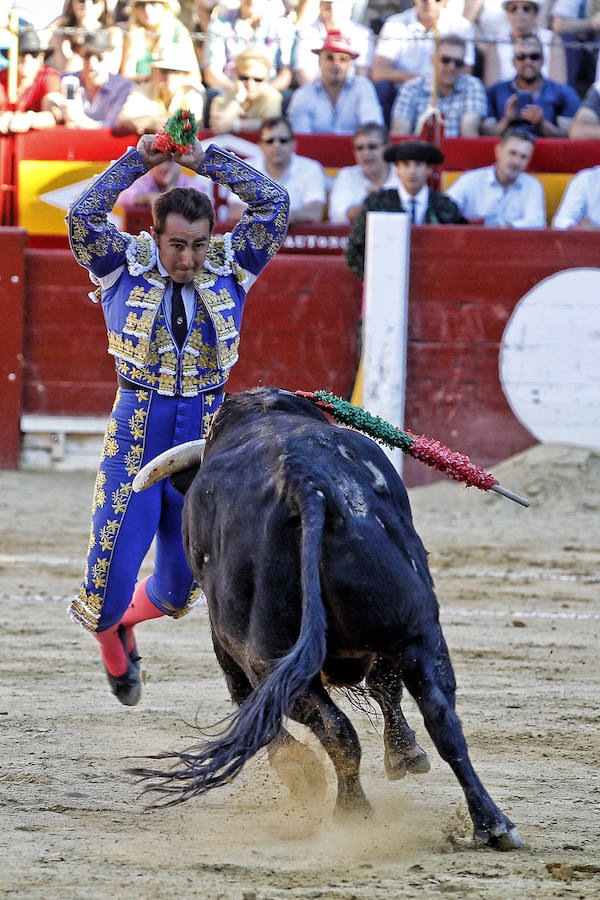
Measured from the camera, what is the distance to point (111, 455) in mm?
3236

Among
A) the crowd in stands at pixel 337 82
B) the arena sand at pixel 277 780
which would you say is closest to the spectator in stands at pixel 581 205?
the crowd in stands at pixel 337 82

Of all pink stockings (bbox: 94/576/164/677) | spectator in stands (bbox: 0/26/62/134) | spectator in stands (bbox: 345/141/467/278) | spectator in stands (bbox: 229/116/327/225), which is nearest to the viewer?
pink stockings (bbox: 94/576/164/677)

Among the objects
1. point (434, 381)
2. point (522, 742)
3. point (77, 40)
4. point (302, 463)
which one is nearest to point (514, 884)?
point (302, 463)

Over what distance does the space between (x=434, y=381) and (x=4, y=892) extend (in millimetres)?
5764

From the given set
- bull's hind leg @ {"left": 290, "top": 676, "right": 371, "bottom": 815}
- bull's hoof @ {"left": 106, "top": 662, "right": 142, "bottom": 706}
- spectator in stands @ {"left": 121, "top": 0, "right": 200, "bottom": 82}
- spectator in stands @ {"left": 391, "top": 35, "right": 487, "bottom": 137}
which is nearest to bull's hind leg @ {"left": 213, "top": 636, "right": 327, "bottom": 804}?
bull's hind leg @ {"left": 290, "top": 676, "right": 371, "bottom": 815}

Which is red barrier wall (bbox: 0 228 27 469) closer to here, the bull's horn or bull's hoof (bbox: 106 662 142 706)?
bull's hoof (bbox: 106 662 142 706)

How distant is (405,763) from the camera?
8.71ft

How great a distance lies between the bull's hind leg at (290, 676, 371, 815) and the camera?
7.61ft

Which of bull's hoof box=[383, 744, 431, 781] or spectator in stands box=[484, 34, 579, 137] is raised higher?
spectator in stands box=[484, 34, 579, 137]

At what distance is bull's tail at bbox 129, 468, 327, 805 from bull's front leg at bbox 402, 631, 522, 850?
0.23 m

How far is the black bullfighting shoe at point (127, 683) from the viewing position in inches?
136

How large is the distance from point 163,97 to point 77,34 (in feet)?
3.64

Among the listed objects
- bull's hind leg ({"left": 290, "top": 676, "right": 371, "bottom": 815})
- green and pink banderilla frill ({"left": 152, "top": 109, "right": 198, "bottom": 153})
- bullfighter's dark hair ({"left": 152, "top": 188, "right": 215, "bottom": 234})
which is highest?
green and pink banderilla frill ({"left": 152, "top": 109, "right": 198, "bottom": 153})

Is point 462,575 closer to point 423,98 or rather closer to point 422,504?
point 422,504
